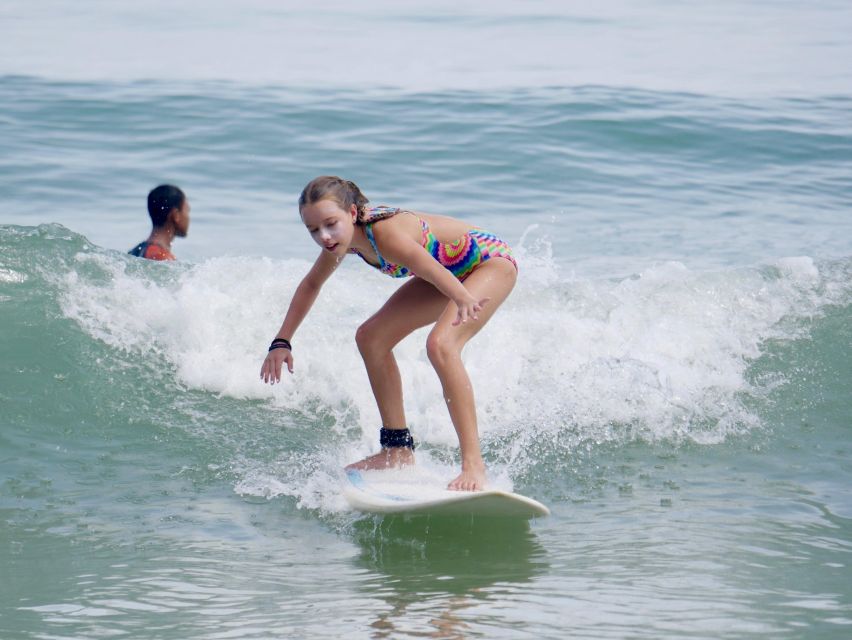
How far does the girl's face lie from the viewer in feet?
15.8

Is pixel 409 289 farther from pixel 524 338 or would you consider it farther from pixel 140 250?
pixel 140 250

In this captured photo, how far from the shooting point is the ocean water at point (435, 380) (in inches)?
172

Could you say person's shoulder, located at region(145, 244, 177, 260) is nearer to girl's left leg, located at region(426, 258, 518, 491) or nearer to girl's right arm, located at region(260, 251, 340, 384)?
girl's right arm, located at region(260, 251, 340, 384)

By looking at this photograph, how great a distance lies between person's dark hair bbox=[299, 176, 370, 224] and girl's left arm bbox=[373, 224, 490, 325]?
0.43 ft

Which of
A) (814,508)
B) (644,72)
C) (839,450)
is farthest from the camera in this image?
(644,72)

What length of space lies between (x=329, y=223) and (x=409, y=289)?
69 centimetres

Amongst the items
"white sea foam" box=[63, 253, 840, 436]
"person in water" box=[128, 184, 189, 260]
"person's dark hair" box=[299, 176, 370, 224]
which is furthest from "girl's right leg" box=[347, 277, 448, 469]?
"person in water" box=[128, 184, 189, 260]

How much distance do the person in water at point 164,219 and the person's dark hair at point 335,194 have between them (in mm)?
3890

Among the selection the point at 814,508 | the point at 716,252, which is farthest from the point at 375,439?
the point at 716,252

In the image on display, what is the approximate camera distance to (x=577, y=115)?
16766mm

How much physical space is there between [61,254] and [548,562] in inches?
190

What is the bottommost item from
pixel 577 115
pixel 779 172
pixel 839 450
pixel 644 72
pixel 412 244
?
pixel 839 450

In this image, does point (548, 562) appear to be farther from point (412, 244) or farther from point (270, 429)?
point (270, 429)

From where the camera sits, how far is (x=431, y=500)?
488 centimetres
